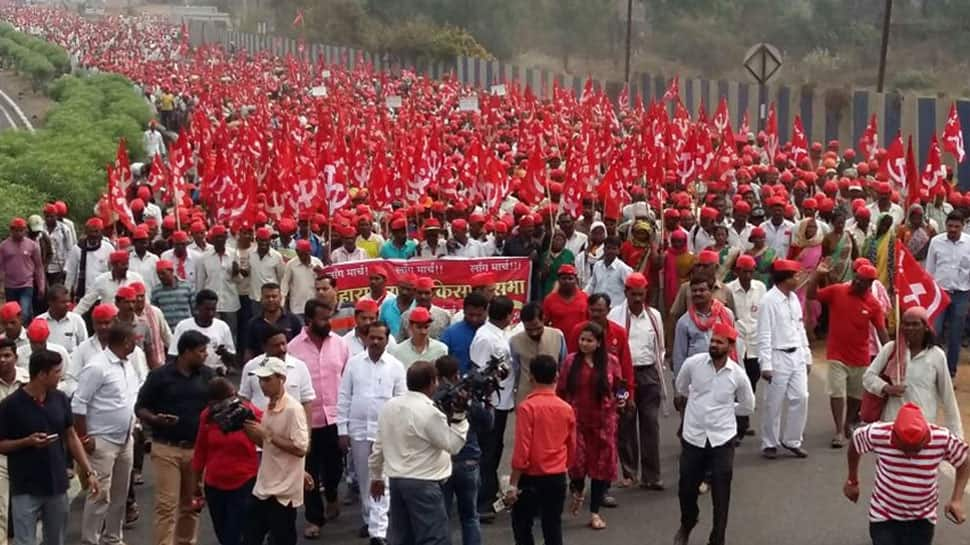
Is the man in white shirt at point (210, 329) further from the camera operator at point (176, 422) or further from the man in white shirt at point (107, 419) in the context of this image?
the camera operator at point (176, 422)

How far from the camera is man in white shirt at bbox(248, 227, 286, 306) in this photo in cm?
1412

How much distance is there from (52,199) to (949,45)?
3985 cm

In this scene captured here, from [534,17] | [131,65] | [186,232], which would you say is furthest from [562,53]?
[186,232]

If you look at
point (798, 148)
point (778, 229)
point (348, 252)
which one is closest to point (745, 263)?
point (778, 229)

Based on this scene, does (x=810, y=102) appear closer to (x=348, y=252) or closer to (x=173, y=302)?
(x=348, y=252)

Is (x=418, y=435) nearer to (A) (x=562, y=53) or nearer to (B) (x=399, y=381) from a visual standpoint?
(B) (x=399, y=381)

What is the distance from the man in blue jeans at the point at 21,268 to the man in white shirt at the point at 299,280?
A: 2.81m

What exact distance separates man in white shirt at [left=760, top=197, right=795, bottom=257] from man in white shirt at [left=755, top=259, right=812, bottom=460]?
3614mm

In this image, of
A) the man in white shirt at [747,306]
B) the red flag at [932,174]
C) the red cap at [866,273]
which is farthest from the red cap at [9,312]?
the red flag at [932,174]

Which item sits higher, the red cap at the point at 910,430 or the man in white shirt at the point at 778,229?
the man in white shirt at the point at 778,229

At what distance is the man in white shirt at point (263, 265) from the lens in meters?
14.1

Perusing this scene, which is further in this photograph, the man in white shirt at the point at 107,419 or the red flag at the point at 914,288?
the red flag at the point at 914,288

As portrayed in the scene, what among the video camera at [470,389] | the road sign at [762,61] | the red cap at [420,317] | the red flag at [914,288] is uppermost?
the road sign at [762,61]

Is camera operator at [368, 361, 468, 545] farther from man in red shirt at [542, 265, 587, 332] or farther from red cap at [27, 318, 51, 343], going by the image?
man in red shirt at [542, 265, 587, 332]
